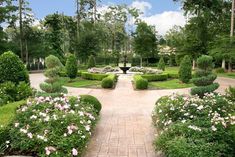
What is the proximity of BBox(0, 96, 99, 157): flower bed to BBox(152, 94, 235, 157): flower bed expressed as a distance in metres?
1.48

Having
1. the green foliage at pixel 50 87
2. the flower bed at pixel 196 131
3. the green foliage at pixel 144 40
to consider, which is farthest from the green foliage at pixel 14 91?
the green foliage at pixel 144 40

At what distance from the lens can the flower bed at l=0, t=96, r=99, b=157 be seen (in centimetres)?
530

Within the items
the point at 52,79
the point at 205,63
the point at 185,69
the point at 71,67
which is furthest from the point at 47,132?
the point at 71,67

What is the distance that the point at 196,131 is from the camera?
5.59 m

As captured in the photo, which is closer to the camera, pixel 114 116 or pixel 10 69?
pixel 114 116

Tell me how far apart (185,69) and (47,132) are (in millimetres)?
15312

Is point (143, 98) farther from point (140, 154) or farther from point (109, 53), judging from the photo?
point (109, 53)

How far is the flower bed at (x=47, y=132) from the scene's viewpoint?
5297 mm

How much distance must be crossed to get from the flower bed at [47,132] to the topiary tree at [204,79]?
636 centimetres

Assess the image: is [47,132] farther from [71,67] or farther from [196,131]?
[71,67]

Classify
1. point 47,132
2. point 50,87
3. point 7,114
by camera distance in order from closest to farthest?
point 47,132, point 7,114, point 50,87

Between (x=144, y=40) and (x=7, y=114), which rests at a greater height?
(x=144, y=40)

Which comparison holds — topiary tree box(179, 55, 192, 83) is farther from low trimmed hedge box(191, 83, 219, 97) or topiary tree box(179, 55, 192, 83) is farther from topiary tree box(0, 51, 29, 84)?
topiary tree box(0, 51, 29, 84)

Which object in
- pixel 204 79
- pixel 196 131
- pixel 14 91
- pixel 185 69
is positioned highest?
pixel 185 69
